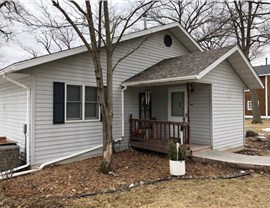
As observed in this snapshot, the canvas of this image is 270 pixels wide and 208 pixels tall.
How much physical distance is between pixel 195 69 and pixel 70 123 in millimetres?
4289

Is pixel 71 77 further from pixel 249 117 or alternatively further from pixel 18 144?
pixel 249 117

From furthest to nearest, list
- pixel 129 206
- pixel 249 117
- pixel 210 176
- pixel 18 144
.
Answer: pixel 249 117 < pixel 18 144 < pixel 210 176 < pixel 129 206

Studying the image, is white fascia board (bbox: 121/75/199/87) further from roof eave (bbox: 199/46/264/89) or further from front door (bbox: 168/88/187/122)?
front door (bbox: 168/88/187/122)

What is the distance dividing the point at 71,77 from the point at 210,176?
16.5 feet

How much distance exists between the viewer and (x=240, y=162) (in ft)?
22.8

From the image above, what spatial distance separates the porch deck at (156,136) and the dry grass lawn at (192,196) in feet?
7.02

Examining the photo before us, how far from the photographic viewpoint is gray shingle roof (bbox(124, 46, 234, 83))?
782 cm

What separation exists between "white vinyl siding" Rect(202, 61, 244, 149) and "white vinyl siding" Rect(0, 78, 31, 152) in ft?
19.5

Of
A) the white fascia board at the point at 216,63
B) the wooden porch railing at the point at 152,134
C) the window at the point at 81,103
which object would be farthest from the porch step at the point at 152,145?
the white fascia board at the point at 216,63

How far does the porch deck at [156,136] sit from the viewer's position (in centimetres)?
775

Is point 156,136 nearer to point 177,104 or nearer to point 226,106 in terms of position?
point 177,104

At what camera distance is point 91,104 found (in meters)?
8.43

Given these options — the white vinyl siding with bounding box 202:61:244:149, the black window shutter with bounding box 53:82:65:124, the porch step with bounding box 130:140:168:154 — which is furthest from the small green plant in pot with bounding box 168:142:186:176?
the black window shutter with bounding box 53:82:65:124

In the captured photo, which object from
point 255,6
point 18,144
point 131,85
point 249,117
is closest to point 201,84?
point 131,85
